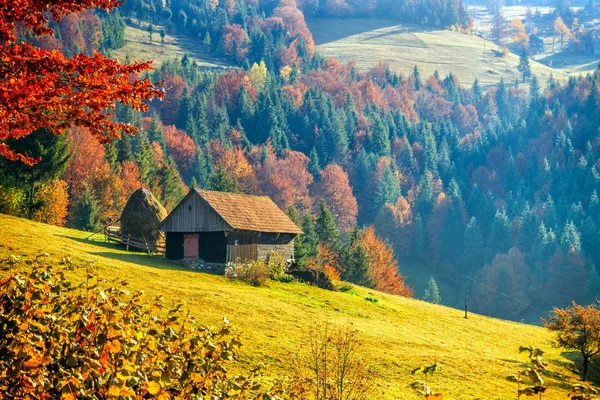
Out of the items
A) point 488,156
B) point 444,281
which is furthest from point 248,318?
point 488,156

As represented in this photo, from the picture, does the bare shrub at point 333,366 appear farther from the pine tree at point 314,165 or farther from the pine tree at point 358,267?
the pine tree at point 314,165

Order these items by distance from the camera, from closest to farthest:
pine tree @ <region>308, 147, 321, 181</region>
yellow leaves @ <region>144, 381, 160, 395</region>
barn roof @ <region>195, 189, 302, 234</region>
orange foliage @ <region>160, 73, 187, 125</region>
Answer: yellow leaves @ <region>144, 381, 160, 395</region>
barn roof @ <region>195, 189, 302, 234</region>
pine tree @ <region>308, 147, 321, 181</region>
orange foliage @ <region>160, 73, 187, 125</region>

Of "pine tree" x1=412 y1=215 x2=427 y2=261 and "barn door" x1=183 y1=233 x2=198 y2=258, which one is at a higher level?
"barn door" x1=183 y1=233 x2=198 y2=258

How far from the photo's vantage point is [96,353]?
884 centimetres

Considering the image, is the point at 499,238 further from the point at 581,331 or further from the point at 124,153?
the point at 581,331

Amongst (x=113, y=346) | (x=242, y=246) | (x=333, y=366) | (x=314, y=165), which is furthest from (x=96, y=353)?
(x=314, y=165)

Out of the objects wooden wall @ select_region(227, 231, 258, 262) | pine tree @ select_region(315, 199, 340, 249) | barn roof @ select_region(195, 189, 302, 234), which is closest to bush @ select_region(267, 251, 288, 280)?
wooden wall @ select_region(227, 231, 258, 262)

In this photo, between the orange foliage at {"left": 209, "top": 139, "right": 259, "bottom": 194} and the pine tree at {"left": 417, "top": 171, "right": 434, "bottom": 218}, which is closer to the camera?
the orange foliage at {"left": 209, "top": 139, "right": 259, "bottom": 194}

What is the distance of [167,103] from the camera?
18375cm

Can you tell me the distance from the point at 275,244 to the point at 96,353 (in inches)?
2155

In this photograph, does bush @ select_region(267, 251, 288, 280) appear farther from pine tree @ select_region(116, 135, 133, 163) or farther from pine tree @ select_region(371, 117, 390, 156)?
pine tree @ select_region(371, 117, 390, 156)

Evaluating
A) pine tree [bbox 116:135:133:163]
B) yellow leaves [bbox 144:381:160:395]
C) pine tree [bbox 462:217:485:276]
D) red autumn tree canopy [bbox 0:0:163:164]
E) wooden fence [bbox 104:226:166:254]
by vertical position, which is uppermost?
pine tree [bbox 116:135:133:163]

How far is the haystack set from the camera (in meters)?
64.5

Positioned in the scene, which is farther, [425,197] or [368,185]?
[368,185]
